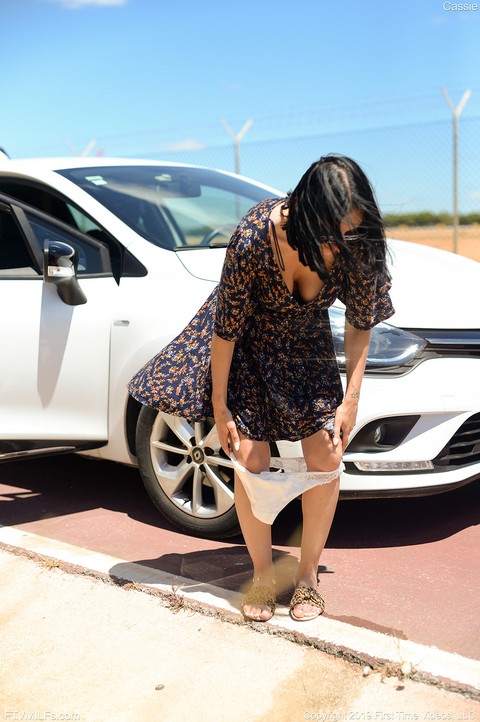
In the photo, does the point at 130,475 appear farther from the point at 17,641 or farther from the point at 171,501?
the point at 17,641

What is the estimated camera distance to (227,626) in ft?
10.0

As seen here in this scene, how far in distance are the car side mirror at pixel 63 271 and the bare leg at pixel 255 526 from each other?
1335 mm

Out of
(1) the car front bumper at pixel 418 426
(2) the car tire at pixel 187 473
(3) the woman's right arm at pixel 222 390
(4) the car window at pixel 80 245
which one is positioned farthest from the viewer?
(4) the car window at pixel 80 245

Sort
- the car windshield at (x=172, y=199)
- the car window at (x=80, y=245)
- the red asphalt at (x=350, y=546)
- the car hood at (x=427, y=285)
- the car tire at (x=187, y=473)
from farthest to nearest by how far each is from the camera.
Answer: the car windshield at (x=172, y=199), the car window at (x=80, y=245), the car tire at (x=187, y=473), the car hood at (x=427, y=285), the red asphalt at (x=350, y=546)

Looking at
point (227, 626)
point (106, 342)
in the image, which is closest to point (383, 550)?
point (227, 626)

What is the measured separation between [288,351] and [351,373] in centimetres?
23

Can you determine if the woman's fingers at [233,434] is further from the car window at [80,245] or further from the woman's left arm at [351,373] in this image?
the car window at [80,245]

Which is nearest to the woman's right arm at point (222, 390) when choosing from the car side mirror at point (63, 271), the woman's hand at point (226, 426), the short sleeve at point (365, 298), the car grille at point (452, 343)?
the woman's hand at point (226, 426)

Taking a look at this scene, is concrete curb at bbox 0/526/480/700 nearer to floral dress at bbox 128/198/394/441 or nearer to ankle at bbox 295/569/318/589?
ankle at bbox 295/569/318/589

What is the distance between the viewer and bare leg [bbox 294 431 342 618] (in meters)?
3.04

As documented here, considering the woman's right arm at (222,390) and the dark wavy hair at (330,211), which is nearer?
the dark wavy hair at (330,211)

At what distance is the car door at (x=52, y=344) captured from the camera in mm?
4012

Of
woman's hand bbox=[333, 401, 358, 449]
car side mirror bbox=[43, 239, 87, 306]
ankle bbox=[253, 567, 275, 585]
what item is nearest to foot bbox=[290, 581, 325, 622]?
ankle bbox=[253, 567, 275, 585]

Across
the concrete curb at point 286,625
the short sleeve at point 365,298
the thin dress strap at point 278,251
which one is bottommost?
the concrete curb at point 286,625
